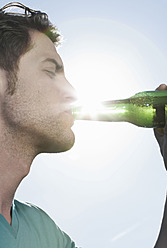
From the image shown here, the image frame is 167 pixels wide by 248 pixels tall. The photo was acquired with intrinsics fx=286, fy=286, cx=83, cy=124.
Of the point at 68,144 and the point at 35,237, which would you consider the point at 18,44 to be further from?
the point at 35,237

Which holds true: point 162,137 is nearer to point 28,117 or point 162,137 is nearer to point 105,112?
point 105,112

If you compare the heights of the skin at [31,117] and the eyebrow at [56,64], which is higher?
the eyebrow at [56,64]

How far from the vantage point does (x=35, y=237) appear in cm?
152

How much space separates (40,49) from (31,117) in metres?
0.41

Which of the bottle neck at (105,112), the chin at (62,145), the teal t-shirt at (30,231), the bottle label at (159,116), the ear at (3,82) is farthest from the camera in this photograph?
the bottle neck at (105,112)

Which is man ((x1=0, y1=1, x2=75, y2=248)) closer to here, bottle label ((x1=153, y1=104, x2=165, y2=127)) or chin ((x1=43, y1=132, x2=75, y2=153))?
chin ((x1=43, y1=132, x2=75, y2=153))

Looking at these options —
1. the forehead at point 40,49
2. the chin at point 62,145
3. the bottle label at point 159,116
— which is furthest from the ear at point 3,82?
the bottle label at point 159,116

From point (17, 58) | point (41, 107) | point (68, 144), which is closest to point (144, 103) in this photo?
point (68, 144)

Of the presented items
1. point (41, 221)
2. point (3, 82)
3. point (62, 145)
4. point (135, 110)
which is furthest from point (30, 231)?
point (135, 110)

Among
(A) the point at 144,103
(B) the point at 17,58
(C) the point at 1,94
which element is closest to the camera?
(C) the point at 1,94

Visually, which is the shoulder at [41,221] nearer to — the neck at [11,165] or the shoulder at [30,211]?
the shoulder at [30,211]

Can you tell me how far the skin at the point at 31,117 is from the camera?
1471mm

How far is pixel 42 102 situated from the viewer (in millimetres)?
1540

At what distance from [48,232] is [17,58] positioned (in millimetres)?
1005
